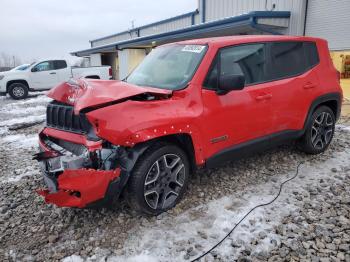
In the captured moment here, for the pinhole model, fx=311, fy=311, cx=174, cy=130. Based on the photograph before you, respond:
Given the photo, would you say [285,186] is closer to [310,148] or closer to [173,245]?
[310,148]

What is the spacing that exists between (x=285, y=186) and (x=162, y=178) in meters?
1.74

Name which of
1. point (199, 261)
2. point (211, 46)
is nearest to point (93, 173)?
point (199, 261)

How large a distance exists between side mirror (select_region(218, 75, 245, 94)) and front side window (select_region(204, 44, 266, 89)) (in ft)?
0.45

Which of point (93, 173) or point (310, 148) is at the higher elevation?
point (93, 173)

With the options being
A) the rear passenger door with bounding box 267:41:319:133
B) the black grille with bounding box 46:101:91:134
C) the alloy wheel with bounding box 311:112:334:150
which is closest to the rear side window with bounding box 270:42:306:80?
the rear passenger door with bounding box 267:41:319:133

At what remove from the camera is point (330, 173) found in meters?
4.45

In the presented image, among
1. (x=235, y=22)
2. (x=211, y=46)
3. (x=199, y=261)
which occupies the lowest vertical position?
(x=199, y=261)

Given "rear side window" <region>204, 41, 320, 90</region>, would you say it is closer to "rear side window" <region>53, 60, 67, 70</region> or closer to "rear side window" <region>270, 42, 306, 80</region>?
"rear side window" <region>270, 42, 306, 80</region>

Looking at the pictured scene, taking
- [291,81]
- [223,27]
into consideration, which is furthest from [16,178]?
[223,27]

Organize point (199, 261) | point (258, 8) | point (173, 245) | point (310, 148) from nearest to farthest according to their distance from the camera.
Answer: point (199, 261), point (173, 245), point (310, 148), point (258, 8)

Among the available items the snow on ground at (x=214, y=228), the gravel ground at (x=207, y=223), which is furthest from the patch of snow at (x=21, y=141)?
the snow on ground at (x=214, y=228)

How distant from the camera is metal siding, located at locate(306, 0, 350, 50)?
1070 centimetres

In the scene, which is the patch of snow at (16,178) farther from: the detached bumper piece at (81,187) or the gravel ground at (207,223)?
the detached bumper piece at (81,187)

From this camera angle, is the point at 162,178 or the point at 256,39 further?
the point at 256,39
